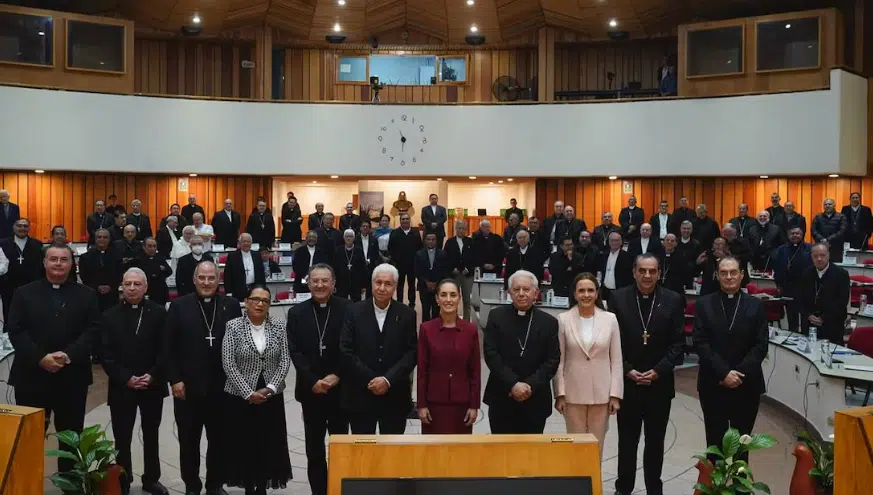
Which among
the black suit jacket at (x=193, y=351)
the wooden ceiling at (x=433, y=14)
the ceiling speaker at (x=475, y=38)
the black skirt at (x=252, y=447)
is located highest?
the wooden ceiling at (x=433, y=14)

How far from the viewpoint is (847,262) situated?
38.0 feet

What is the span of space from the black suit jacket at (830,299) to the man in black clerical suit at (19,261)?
837 centimetres

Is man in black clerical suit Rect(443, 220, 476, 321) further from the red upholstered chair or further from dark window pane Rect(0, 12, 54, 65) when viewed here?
dark window pane Rect(0, 12, 54, 65)

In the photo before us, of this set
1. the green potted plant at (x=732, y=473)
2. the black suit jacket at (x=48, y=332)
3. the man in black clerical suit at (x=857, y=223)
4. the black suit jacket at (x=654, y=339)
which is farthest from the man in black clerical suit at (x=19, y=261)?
the man in black clerical suit at (x=857, y=223)

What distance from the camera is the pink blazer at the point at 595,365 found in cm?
495

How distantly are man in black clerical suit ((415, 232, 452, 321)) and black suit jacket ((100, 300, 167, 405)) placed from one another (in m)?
5.77

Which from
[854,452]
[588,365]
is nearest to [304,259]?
[588,365]

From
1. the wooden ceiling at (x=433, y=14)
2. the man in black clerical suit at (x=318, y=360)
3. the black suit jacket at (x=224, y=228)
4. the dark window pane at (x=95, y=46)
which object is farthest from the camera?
the wooden ceiling at (x=433, y=14)

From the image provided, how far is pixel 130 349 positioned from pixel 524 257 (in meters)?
6.49

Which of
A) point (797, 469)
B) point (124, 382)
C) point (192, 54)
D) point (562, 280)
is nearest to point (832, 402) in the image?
point (797, 469)

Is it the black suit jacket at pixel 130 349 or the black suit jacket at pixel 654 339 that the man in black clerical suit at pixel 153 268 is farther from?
the black suit jacket at pixel 654 339

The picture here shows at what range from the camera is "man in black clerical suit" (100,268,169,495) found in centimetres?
526

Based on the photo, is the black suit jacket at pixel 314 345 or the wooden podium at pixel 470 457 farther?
the black suit jacket at pixel 314 345

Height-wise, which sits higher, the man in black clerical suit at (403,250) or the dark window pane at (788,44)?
the dark window pane at (788,44)
